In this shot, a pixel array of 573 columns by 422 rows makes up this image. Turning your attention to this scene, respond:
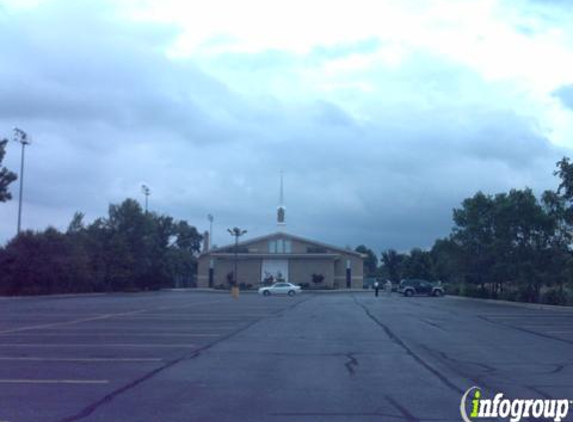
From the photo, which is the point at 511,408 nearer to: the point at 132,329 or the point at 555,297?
the point at 132,329

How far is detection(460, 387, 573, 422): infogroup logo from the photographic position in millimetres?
10547

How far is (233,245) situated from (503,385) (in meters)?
85.6

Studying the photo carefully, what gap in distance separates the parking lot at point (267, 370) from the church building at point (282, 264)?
68834mm

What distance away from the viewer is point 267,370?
15398mm

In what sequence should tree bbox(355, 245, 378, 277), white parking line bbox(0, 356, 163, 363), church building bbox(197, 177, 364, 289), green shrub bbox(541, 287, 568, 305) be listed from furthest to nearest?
1. tree bbox(355, 245, 378, 277)
2. church building bbox(197, 177, 364, 289)
3. green shrub bbox(541, 287, 568, 305)
4. white parking line bbox(0, 356, 163, 363)

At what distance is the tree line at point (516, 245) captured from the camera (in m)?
47.6

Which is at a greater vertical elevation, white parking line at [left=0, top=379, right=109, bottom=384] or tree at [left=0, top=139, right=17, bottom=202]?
tree at [left=0, top=139, right=17, bottom=202]

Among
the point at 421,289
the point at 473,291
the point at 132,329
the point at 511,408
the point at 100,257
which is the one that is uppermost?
the point at 100,257

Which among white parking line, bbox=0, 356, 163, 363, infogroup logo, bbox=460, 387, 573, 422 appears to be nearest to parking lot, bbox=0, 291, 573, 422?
white parking line, bbox=0, 356, 163, 363

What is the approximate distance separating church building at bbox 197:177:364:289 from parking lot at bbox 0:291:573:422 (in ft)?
226

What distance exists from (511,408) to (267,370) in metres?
5.56

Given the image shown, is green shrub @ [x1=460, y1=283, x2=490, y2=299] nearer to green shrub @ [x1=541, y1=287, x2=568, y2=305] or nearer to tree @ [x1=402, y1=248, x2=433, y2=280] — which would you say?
green shrub @ [x1=541, y1=287, x2=568, y2=305]

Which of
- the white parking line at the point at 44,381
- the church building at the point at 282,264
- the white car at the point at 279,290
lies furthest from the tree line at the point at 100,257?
the white parking line at the point at 44,381

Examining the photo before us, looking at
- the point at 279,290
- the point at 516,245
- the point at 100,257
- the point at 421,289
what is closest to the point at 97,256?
the point at 100,257
